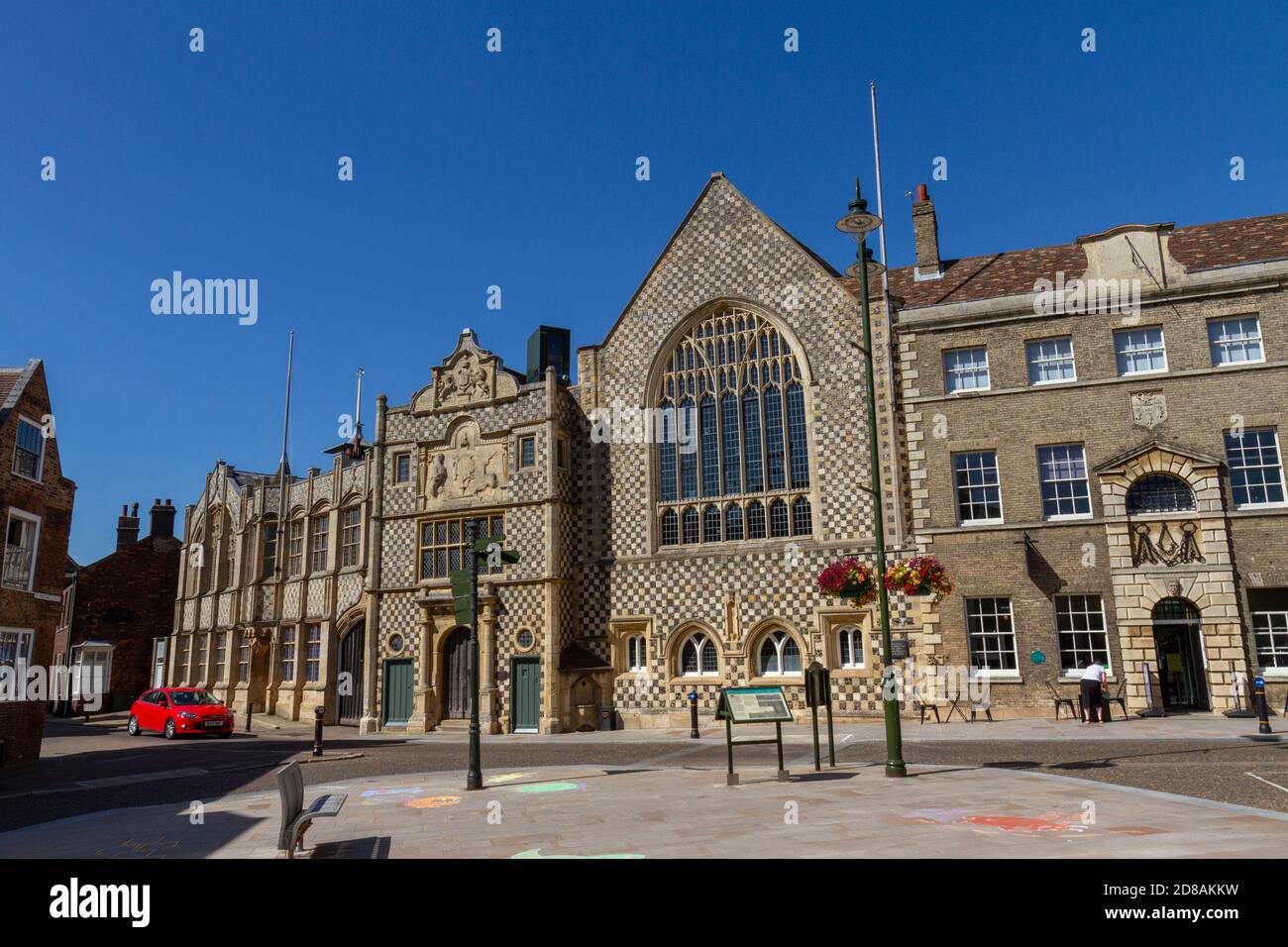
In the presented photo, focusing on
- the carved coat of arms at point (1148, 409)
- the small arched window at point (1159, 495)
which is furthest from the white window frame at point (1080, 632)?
the carved coat of arms at point (1148, 409)

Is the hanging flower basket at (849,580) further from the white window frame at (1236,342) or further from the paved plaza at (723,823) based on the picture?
the white window frame at (1236,342)

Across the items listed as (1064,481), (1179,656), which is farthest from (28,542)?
(1179,656)

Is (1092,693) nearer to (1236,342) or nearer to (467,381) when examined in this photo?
(1236,342)

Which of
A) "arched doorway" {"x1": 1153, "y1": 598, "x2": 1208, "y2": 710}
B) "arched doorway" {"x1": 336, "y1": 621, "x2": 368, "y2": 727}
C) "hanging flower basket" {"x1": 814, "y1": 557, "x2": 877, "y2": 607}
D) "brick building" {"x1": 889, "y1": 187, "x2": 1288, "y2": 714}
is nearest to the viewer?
"hanging flower basket" {"x1": 814, "y1": 557, "x2": 877, "y2": 607}

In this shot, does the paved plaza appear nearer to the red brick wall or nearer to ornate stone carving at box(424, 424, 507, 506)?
ornate stone carving at box(424, 424, 507, 506)

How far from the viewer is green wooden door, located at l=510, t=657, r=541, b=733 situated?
28.0 m

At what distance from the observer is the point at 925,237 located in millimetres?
29250

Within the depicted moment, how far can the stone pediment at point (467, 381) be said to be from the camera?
102 ft

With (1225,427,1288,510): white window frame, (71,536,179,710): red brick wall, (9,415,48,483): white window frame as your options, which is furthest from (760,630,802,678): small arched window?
(71,536,179,710): red brick wall

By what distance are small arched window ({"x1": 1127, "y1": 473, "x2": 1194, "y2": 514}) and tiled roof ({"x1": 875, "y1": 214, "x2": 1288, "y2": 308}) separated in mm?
5838

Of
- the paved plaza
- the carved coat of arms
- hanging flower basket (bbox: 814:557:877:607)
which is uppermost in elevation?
the carved coat of arms

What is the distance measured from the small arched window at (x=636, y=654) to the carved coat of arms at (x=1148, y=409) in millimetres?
15434

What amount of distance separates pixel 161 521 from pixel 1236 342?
166 ft
